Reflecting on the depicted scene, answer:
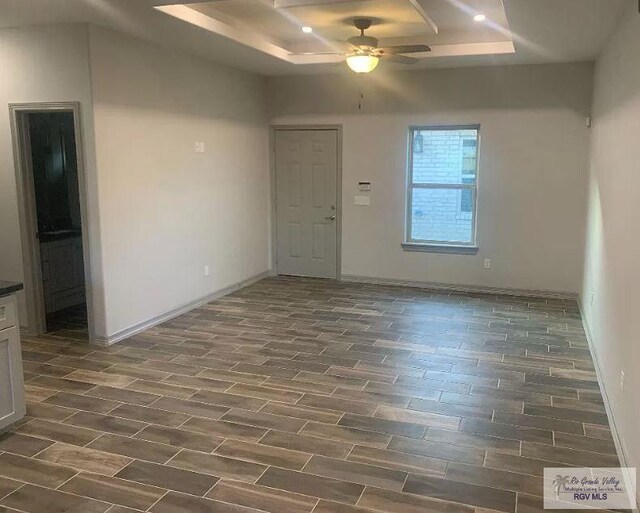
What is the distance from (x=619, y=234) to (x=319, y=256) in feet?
14.9

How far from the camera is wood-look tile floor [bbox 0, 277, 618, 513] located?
281 centimetres

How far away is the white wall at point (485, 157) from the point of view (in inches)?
253

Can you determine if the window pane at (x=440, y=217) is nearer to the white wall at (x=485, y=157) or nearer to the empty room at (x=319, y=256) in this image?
the empty room at (x=319, y=256)

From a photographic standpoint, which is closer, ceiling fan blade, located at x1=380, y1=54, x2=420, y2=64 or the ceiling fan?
the ceiling fan

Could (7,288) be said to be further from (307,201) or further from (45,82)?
(307,201)

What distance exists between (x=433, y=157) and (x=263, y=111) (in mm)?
2269

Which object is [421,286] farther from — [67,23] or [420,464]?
[67,23]

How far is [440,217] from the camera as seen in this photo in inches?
281

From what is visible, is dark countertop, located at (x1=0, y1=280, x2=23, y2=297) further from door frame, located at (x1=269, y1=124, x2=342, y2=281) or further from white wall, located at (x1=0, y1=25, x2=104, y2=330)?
door frame, located at (x1=269, y1=124, x2=342, y2=281)

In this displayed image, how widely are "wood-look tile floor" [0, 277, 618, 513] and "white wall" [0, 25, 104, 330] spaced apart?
1.12m

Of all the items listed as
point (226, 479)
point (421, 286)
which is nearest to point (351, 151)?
point (421, 286)

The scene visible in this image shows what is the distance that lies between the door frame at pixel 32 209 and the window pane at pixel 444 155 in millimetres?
3948

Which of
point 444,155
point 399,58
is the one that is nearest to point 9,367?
point 399,58

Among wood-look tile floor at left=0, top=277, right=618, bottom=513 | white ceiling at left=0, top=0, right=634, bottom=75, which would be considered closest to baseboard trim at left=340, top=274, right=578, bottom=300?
wood-look tile floor at left=0, top=277, right=618, bottom=513
